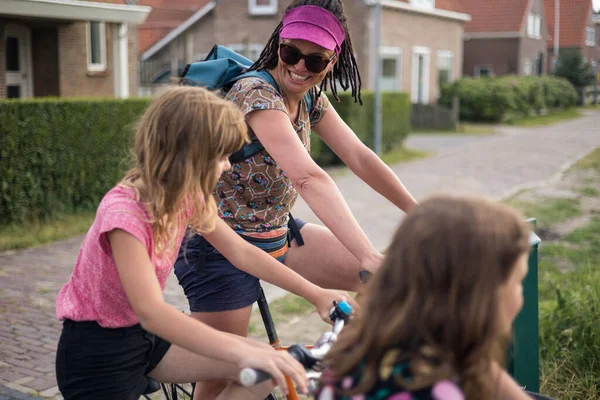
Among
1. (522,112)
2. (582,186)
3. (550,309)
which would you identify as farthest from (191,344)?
(522,112)

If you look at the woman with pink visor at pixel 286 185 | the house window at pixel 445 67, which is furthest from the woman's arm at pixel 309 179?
the house window at pixel 445 67

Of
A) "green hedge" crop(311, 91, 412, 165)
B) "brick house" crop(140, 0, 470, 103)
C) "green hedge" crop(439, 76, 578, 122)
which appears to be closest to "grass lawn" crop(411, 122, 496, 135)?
"green hedge" crop(439, 76, 578, 122)

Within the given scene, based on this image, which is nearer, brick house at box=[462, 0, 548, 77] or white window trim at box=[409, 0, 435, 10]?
white window trim at box=[409, 0, 435, 10]

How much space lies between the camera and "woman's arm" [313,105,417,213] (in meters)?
2.79

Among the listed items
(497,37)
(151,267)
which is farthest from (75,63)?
(497,37)

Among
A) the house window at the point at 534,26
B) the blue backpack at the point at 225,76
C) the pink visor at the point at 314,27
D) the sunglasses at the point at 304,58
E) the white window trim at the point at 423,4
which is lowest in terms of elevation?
the blue backpack at the point at 225,76

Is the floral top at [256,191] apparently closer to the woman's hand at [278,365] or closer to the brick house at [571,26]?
the woman's hand at [278,365]

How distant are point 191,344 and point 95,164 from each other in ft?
24.8

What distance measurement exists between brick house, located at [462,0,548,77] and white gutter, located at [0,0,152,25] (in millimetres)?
25284

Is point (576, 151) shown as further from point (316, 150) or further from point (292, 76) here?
point (292, 76)

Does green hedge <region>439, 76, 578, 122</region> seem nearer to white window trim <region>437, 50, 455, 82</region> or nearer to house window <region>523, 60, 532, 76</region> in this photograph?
white window trim <region>437, 50, 455, 82</region>

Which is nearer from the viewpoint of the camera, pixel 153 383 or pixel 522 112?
pixel 153 383

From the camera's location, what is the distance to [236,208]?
104 inches

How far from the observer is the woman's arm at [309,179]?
2.25 meters
